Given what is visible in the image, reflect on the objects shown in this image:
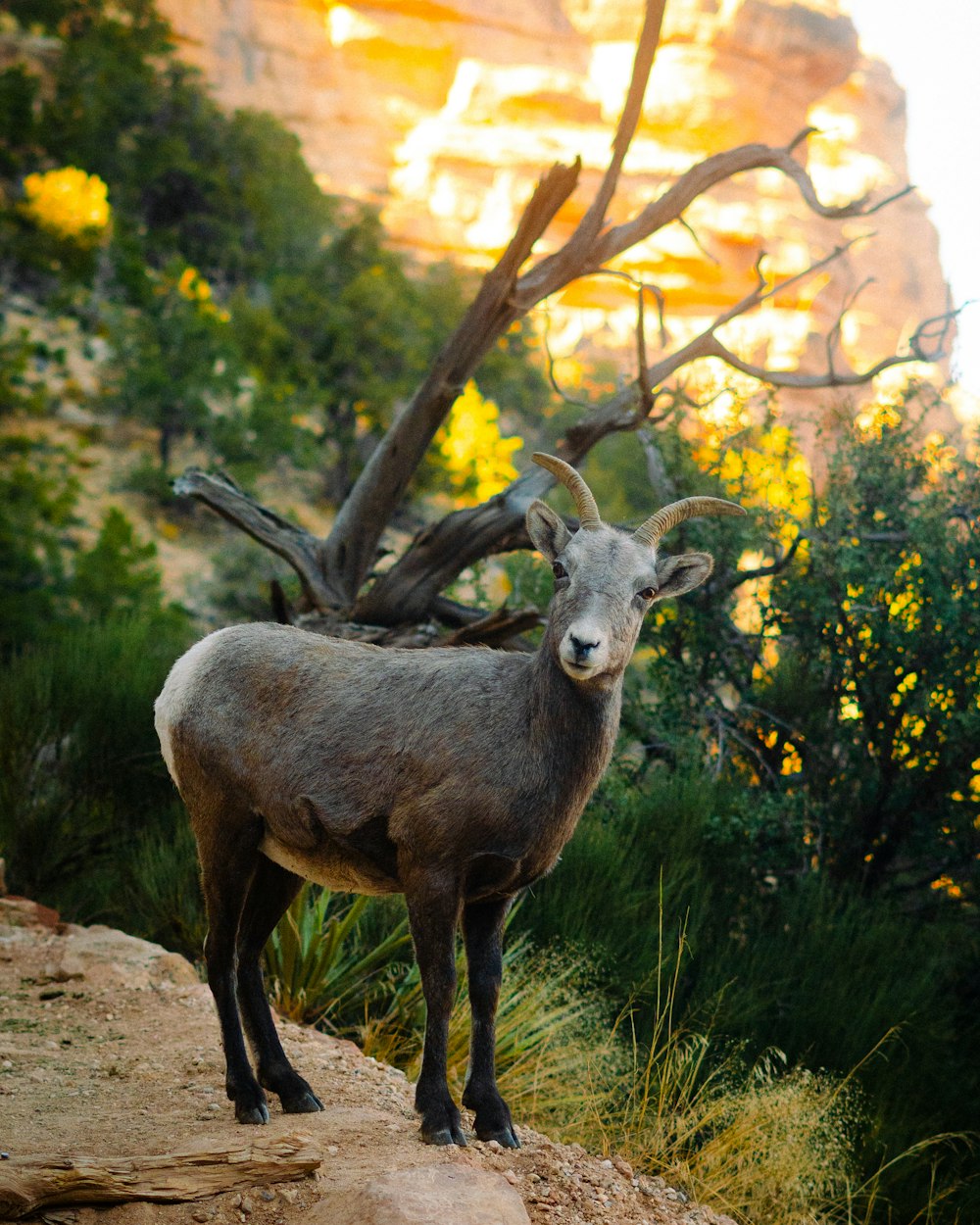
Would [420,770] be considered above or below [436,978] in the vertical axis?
above

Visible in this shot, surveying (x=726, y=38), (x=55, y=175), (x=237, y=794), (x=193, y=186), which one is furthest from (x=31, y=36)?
(x=726, y=38)

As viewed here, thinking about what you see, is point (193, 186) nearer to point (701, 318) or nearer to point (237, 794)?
point (237, 794)

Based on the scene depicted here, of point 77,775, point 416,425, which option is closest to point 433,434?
point 416,425

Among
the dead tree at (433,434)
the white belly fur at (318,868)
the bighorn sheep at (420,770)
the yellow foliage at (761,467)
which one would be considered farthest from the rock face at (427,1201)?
the yellow foliage at (761,467)

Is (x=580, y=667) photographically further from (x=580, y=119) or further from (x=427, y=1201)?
(x=580, y=119)

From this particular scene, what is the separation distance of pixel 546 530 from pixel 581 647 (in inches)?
34.1

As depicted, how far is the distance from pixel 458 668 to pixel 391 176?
1993 inches

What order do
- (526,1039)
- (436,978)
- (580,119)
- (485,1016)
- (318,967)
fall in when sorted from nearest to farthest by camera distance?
(436,978), (485,1016), (526,1039), (318,967), (580,119)

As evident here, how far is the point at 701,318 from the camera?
161ft

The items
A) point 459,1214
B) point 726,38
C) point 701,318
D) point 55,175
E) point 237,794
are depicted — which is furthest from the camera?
point 726,38

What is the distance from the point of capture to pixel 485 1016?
4.03 m

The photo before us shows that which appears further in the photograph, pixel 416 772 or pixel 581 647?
pixel 416 772

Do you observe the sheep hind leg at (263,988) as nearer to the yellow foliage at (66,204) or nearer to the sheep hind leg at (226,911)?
the sheep hind leg at (226,911)

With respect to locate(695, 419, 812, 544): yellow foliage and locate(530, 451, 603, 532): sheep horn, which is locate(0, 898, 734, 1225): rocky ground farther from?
locate(695, 419, 812, 544): yellow foliage
